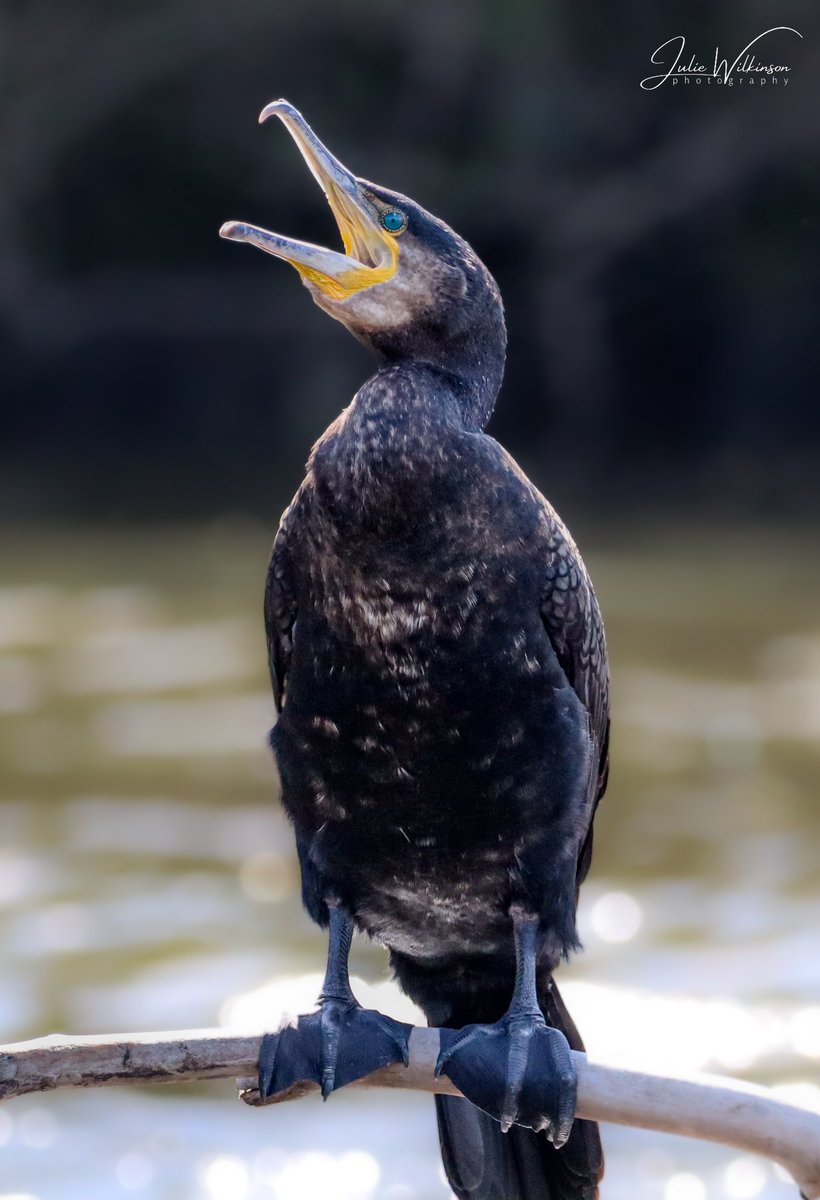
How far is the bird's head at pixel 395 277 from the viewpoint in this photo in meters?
3.28

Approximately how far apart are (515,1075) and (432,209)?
68.8 ft

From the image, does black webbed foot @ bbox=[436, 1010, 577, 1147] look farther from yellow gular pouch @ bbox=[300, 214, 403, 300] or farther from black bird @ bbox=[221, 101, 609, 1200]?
yellow gular pouch @ bbox=[300, 214, 403, 300]

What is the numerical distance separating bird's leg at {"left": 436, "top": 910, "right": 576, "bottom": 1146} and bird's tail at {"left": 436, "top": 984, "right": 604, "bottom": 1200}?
9.4 inches

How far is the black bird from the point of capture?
3139 millimetres

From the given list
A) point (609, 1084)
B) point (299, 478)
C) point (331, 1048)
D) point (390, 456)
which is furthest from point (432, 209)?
point (609, 1084)

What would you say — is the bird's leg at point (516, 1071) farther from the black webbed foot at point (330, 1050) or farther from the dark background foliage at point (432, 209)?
the dark background foliage at point (432, 209)

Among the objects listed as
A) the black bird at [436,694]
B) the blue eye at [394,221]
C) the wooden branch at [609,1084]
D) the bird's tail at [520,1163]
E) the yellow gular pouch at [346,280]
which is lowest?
the bird's tail at [520,1163]

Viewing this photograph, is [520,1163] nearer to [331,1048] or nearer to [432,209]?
[331,1048]

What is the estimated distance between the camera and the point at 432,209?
23219mm

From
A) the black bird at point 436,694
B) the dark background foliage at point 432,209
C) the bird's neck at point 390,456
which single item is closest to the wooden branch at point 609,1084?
the black bird at point 436,694

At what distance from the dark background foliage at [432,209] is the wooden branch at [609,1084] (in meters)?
16.9

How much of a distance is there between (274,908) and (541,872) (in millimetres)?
5463

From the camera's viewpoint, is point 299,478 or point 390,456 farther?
point 299,478

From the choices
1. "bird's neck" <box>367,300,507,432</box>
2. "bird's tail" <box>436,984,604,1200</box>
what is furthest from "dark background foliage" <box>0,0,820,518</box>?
"bird's tail" <box>436,984,604,1200</box>
